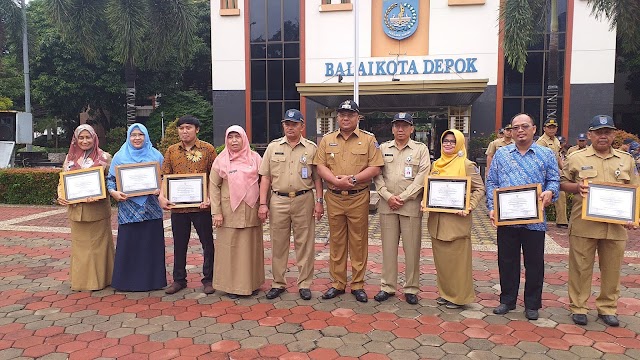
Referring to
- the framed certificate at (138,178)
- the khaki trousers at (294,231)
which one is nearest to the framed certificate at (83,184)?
the framed certificate at (138,178)

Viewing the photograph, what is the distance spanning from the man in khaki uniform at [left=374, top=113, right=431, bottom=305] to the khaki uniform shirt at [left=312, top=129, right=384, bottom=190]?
133 mm

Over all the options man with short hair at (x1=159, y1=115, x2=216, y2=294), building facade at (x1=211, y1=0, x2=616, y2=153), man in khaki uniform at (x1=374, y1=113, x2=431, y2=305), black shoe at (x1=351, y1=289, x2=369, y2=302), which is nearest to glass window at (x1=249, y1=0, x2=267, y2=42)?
building facade at (x1=211, y1=0, x2=616, y2=153)

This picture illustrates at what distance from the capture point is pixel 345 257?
4.59 m

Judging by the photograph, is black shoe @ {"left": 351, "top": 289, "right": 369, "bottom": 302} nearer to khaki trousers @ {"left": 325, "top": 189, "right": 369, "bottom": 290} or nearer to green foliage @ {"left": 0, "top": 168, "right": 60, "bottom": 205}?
khaki trousers @ {"left": 325, "top": 189, "right": 369, "bottom": 290}

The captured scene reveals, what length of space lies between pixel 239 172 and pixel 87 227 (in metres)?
1.79

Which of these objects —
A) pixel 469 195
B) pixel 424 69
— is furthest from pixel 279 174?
pixel 424 69

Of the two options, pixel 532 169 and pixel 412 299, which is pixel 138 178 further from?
pixel 532 169

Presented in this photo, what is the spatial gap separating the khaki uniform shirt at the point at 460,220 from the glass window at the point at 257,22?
17.6m

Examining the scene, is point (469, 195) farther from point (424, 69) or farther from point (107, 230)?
point (424, 69)

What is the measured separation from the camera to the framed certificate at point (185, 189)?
181 inches

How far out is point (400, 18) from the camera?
18.8 metres

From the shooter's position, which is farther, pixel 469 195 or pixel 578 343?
pixel 469 195

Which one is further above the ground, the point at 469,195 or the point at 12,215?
the point at 469,195

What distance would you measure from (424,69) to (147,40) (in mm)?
11138
